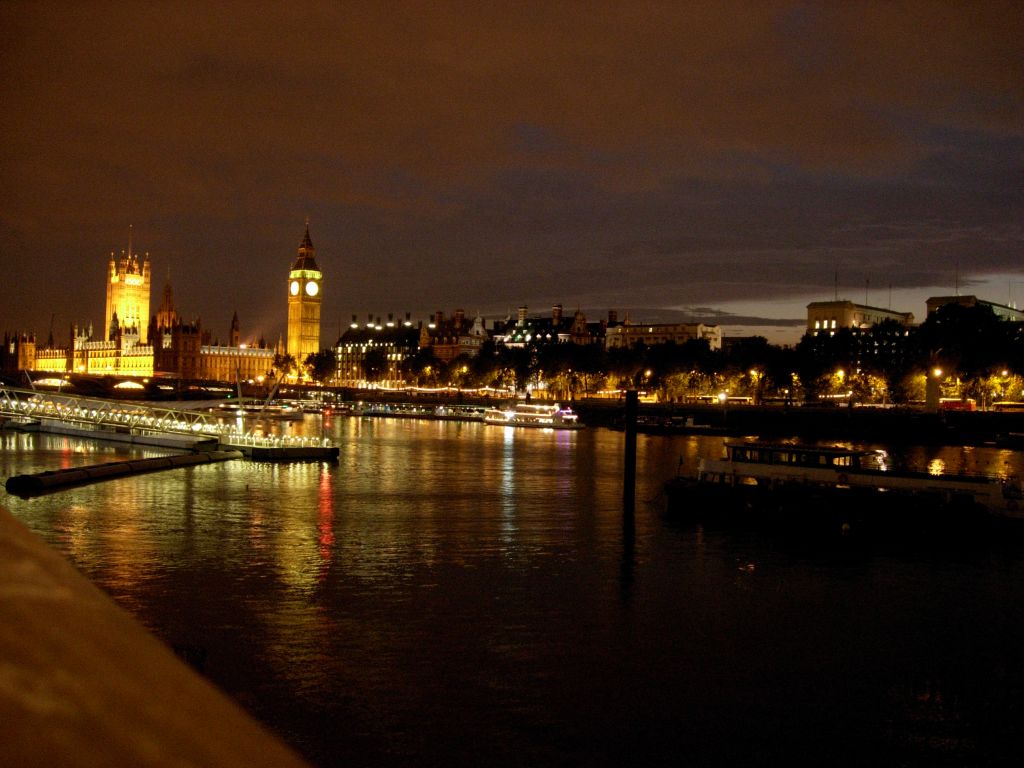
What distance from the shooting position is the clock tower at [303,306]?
164875 millimetres

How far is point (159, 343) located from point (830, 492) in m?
142

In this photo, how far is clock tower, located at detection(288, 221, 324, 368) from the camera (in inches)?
6491

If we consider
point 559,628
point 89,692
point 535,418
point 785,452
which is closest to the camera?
point 89,692

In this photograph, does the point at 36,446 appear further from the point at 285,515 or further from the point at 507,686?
the point at 507,686

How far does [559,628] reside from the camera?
16516 millimetres

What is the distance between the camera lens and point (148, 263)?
184 meters

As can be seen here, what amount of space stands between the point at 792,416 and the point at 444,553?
5657 cm

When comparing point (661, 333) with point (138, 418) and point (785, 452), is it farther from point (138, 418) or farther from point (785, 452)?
point (785, 452)

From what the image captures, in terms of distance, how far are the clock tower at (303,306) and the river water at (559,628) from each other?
442 ft

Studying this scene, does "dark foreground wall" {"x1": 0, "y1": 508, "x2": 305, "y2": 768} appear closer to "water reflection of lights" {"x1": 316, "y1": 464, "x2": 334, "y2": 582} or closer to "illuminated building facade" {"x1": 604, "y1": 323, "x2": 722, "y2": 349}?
"water reflection of lights" {"x1": 316, "y1": 464, "x2": 334, "y2": 582}

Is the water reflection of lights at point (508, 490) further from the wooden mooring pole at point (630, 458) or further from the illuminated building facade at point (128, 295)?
the illuminated building facade at point (128, 295)

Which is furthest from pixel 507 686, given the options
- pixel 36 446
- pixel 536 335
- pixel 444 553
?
pixel 536 335

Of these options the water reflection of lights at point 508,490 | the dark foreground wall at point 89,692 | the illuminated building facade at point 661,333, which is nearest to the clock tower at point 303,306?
the illuminated building facade at point 661,333

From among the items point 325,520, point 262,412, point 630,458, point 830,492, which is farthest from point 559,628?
point 262,412
